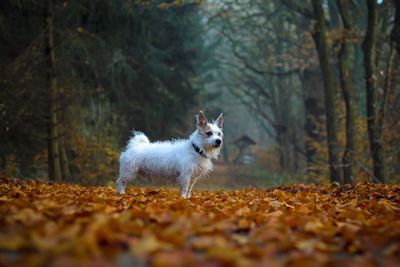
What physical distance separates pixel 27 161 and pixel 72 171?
2.82 metres

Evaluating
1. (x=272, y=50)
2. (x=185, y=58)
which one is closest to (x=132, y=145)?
(x=185, y=58)

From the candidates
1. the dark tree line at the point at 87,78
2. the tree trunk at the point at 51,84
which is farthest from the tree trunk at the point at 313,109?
the tree trunk at the point at 51,84

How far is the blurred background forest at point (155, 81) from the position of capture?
525 inches

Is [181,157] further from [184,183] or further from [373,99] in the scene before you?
[373,99]

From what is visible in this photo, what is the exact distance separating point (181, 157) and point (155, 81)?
1662 centimetres

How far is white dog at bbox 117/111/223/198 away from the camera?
26.2 feet

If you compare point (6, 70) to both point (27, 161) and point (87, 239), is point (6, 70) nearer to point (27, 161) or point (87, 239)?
point (27, 161)

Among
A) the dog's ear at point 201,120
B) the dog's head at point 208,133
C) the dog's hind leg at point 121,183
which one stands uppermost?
the dog's ear at point 201,120

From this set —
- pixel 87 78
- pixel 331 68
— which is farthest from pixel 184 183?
pixel 87 78

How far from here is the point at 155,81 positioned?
79.6 feet

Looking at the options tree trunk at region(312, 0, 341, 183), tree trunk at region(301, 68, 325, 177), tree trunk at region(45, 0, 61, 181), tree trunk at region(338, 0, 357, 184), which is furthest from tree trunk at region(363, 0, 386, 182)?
tree trunk at region(301, 68, 325, 177)

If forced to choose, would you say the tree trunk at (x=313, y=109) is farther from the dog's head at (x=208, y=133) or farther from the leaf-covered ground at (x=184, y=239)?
the leaf-covered ground at (x=184, y=239)

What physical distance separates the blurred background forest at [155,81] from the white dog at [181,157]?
17.8 feet

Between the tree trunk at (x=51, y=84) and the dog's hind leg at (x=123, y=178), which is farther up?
the tree trunk at (x=51, y=84)
